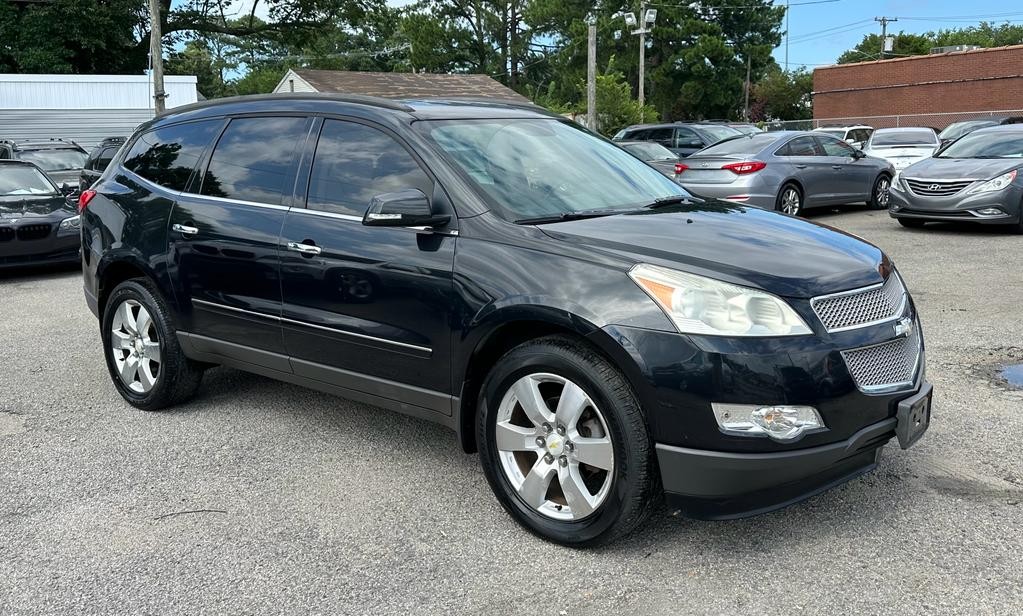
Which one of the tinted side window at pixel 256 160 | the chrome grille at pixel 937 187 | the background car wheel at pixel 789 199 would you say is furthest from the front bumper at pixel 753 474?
the background car wheel at pixel 789 199

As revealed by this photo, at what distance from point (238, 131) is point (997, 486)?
4.04 m

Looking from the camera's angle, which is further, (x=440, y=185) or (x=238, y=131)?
(x=238, y=131)

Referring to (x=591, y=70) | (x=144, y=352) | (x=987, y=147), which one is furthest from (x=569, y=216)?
(x=591, y=70)

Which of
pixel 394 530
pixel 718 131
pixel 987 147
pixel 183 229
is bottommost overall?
pixel 394 530

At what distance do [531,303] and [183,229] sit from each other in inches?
93.1

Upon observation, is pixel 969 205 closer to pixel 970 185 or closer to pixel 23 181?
pixel 970 185

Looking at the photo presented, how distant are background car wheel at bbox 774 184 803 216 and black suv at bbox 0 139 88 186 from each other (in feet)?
39.9

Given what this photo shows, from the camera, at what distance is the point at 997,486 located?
3842mm

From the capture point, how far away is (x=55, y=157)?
17.3m

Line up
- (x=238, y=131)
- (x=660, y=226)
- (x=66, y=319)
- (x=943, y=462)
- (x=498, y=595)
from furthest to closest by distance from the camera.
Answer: (x=66, y=319) < (x=238, y=131) < (x=943, y=462) < (x=660, y=226) < (x=498, y=595)

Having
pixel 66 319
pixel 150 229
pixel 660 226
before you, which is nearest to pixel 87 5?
pixel 66 319

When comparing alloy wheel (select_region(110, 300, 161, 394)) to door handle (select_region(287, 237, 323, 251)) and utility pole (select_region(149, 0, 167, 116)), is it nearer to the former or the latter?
door handle (select_region(287, 237, 323, 251))

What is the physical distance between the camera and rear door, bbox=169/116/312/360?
442 cm

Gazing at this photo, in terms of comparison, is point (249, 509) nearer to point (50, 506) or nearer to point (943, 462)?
point (50, 506)
